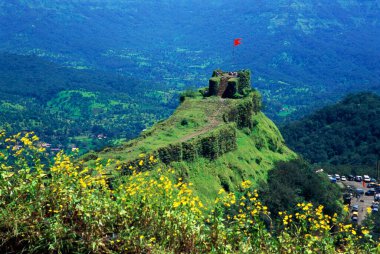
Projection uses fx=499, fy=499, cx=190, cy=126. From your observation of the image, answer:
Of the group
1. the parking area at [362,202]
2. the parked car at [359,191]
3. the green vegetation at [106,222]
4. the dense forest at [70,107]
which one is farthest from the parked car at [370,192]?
the dense forest at [70,107]

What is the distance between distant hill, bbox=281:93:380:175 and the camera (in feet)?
270

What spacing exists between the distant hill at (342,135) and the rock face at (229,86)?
1126 inches

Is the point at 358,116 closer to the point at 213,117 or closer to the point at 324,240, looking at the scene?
the point at 213,117

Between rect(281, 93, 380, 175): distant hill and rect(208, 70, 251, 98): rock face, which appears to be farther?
rect(281, 93, 380, 175): distant hill

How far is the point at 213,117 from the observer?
152 feet

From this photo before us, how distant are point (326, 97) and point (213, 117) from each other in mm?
154210

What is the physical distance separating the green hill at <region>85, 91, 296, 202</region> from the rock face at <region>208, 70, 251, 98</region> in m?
1.21

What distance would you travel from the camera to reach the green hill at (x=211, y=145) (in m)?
35.9

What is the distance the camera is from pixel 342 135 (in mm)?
88500

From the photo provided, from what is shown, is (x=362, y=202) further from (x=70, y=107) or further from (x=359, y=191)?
(x=70, y=107)

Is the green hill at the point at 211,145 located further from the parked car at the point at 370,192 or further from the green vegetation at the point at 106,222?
the green vegetation at the point at 106,222

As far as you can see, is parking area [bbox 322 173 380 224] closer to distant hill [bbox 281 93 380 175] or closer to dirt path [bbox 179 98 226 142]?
distant hill [bbox 281 93 380 175]

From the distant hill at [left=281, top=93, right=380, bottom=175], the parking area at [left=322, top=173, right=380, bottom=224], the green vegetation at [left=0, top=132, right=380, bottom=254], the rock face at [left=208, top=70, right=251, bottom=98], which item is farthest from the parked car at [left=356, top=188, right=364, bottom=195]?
the green vegetation at [left=0, top=132, right=380, bottom=254]

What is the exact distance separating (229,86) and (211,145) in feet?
48.0
